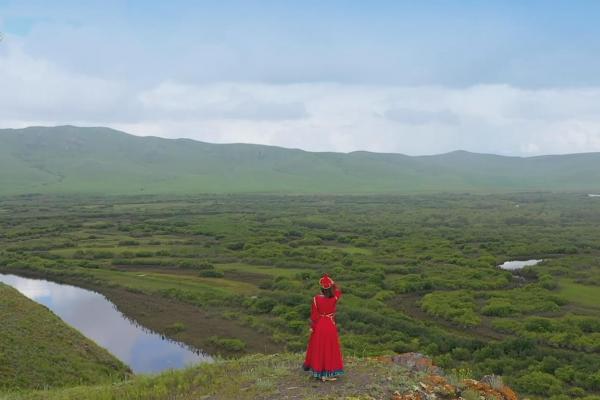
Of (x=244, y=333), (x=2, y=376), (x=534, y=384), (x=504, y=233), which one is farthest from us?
(x=504, y=233)

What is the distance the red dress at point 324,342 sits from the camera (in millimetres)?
15180

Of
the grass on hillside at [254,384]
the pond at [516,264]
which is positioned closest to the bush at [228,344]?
the grass on hillside at [254,384]

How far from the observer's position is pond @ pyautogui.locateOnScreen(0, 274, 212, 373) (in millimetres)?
32969

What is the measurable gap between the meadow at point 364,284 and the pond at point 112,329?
130 cm

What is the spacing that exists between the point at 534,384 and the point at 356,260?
39010 mm

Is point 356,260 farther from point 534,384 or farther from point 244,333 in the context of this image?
point 534,384

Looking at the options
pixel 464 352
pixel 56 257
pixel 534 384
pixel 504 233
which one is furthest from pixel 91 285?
pixel 504 233

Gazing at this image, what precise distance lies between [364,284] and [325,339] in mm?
37139

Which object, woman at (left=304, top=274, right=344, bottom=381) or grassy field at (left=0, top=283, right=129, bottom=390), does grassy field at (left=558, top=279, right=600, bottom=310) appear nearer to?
woman at (left=304, top=274, right=344, bottom=381)

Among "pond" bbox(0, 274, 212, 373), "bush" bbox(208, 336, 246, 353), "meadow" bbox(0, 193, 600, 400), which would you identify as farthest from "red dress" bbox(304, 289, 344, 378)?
"bush" bbox(208, 336, 246, 353)

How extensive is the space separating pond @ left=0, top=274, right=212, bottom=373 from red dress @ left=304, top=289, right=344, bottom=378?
15.2 meters

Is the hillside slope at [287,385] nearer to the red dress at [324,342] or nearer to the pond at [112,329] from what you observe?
the red dress at [324,342]

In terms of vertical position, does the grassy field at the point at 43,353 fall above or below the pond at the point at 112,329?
above

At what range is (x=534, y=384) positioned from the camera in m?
25.7
